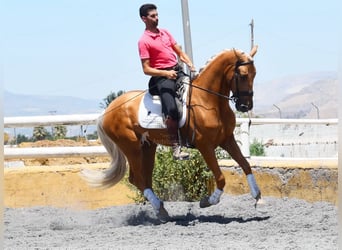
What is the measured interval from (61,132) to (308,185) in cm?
510

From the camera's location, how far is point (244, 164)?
780cm

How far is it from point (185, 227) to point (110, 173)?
1.47m

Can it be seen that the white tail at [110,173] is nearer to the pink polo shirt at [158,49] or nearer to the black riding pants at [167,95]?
the black riding pants at [167,95]

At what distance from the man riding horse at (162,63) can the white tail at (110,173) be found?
86cm

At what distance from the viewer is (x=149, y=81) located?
796 centimetres

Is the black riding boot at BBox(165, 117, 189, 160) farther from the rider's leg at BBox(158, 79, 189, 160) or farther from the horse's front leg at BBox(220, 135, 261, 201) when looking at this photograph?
the horse's front leg at BBox(220, 135, 261, 201)

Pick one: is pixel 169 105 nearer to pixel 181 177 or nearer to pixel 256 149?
pixel 181 177

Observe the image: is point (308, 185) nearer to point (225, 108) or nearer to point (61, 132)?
point (225, 108)

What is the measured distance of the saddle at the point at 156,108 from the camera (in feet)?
25.3

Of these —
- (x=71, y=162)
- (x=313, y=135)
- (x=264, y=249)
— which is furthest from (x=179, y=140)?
(x=313, y=135)

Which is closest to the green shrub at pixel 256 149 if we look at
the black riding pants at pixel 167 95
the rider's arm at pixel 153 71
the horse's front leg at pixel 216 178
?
the horse's front leg at pixel 216 178

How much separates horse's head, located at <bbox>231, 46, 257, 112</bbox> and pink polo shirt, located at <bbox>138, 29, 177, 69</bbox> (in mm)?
703

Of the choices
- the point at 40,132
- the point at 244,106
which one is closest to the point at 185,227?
the point at 244,106

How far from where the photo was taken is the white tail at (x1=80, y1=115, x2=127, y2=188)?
27.5 ft
